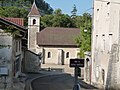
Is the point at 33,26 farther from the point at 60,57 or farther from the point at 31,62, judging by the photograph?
the point at 31,62

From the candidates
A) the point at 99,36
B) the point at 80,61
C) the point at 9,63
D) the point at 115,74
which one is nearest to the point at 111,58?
the point at 115,74

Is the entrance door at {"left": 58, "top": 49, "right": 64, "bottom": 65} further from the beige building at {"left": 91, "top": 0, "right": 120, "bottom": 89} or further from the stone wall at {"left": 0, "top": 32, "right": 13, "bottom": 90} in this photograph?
the stone wall at {"left": 0, "top": 32, "right": 13, "bottom": 90}

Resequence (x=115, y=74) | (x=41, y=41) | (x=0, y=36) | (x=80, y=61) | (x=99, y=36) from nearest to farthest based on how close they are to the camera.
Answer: (x=80, y=61) → (x=0, y=36) → (x=115, y=74) → (x=99, y=36) → (x=41, y=41)

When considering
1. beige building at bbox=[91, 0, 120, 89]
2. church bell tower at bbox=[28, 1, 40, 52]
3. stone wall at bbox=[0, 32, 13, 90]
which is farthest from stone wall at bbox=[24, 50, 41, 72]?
stone wall at bbox=[0, 32, 13, 90]

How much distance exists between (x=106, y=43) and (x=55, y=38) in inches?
Result: 1667

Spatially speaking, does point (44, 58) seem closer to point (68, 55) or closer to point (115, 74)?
point (68, 55)

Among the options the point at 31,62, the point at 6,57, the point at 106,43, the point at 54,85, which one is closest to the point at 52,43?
the point at 31,62

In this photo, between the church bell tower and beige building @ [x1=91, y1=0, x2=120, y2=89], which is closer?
beige building @ [x1=91, y1=0, x2=120, y2=89]

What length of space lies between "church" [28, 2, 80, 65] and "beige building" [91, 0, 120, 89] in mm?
36636

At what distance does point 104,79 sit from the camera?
33688 mm

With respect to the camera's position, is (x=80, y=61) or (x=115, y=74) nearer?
(x=80, y=61)

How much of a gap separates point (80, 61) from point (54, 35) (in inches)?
2484

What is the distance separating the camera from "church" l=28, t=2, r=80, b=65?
7500cm

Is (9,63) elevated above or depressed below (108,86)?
above
